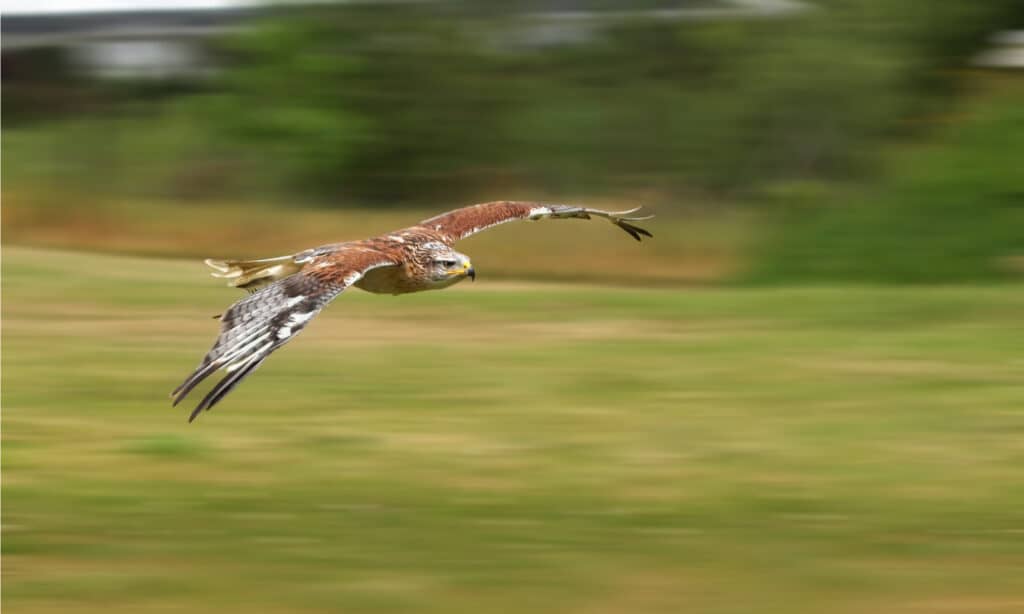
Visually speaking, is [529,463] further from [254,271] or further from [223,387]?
[223,387]

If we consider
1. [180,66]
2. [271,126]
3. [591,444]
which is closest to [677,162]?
[271,126]

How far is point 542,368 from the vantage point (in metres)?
11.8

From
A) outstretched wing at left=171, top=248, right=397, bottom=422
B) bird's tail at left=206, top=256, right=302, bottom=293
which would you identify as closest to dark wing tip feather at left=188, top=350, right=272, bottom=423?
outstretched wing at left=171, top=248, right=397, bottom=422

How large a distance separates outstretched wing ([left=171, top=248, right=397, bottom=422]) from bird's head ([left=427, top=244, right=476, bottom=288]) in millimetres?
769

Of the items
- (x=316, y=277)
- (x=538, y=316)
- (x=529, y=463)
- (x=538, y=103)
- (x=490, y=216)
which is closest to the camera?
(x=316, y=277)

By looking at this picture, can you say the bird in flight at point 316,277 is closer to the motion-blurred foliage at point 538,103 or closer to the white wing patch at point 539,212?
the white wing patch at point 539,212

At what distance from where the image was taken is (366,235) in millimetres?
21062

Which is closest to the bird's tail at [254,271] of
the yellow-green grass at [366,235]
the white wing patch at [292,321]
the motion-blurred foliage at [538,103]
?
the white wing patch at [292,321]

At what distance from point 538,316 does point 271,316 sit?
749 cm

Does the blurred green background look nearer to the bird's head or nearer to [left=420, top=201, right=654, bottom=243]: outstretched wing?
the bird's head

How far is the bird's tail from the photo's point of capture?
774cm

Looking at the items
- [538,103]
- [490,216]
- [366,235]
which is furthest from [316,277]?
[538,103]

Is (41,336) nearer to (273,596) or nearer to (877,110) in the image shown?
(273,596)

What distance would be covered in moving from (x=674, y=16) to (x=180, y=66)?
7.71 meters
